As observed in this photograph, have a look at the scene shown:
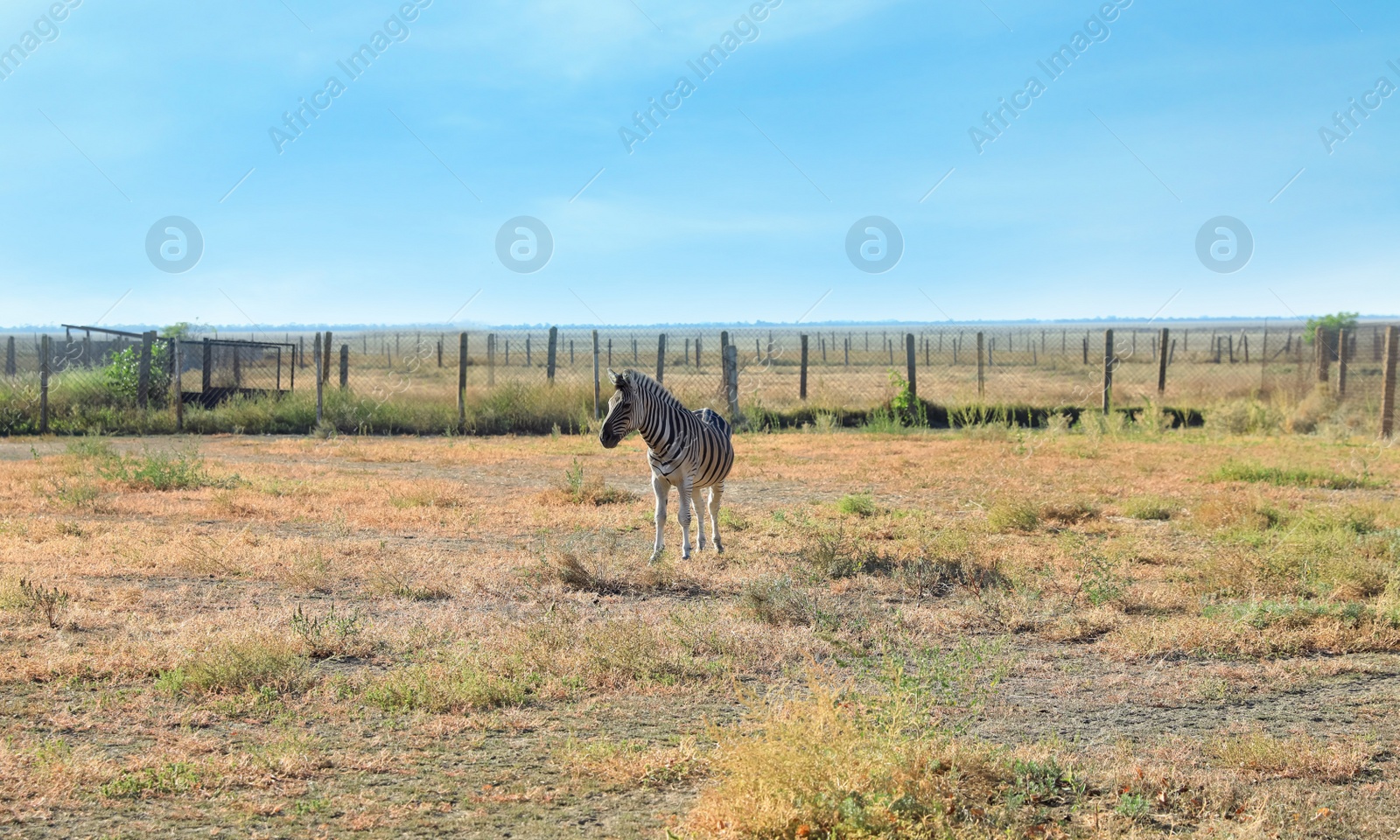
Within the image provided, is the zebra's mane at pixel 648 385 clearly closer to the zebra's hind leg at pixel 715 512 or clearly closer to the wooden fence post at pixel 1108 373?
the zebra's hind leg at pixel 715 512

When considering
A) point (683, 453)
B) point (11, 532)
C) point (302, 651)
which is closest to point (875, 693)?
point (302, 651)

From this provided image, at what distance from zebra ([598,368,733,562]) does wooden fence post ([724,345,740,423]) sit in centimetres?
1230

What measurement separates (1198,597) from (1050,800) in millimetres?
4410

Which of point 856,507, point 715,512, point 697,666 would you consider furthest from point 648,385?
point 697,666

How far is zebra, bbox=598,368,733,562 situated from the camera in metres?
9.56

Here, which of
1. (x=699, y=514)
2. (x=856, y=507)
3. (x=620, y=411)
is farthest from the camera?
(x=856, y=507)

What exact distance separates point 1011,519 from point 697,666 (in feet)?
20.0

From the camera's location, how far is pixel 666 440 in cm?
987

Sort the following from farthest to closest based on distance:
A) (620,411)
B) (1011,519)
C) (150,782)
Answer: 1. (1011,519)
2. (620,411)
3. (150,782)

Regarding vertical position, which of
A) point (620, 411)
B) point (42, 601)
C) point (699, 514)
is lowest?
point (42, 601)

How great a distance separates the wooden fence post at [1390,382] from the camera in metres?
20.0

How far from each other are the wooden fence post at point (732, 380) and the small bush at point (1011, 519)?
38.9 feet

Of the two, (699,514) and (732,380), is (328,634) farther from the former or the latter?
(732,380)

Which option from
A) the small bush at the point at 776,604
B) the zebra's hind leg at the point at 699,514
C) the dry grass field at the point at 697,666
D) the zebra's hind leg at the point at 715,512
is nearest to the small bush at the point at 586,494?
the dry grass field at the point at 697,666
